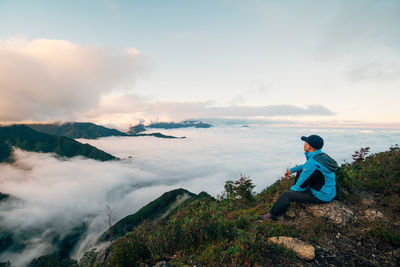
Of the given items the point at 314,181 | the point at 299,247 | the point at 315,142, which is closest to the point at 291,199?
the point at 314,181

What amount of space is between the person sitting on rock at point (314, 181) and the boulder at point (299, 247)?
126 centimetres

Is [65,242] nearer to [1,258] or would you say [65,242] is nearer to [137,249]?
[1,258]

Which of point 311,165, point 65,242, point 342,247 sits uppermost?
point 311,165

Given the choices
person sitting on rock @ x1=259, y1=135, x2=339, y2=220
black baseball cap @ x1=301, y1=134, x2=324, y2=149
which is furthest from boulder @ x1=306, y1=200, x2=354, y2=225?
black baseball cap @ x1=301, y1=134, x2=324, y2=149

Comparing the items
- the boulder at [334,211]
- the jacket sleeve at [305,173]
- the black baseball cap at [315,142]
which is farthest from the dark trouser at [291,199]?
the black baseball cap at [315,142]

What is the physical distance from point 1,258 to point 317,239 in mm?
→ 215089

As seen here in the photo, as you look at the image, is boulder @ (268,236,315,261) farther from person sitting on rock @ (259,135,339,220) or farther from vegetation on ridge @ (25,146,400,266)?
person sitting on rock @ (259,135,339,220)

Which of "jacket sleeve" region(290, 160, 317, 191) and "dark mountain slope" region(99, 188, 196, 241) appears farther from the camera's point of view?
"dark mountain slope" region(99, 188, 196, 241)

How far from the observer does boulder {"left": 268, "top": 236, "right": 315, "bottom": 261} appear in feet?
11.2

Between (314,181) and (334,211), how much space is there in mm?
1070

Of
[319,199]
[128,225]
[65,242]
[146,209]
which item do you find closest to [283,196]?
[319,199]

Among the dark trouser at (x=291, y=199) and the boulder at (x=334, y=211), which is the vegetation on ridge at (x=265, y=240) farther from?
the dark trouser at (x=291, y=199)

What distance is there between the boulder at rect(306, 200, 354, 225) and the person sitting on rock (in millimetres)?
255

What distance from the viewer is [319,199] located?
4793mm
